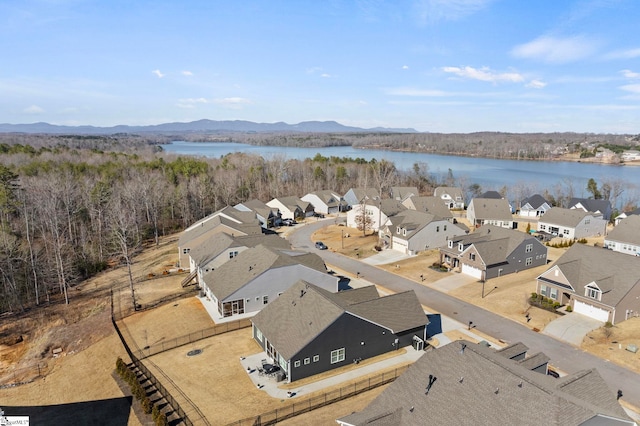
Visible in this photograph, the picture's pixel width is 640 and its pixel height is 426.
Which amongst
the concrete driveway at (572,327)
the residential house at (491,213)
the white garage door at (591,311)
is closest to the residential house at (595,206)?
the residential house at (491,213)

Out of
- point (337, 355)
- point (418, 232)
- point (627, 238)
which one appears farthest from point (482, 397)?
point (627, 238)

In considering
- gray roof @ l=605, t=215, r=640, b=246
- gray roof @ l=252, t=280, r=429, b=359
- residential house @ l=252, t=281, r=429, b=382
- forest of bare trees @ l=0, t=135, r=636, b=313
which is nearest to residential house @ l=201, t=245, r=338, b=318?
residential house @ l=252, t=281, r=429, b=382

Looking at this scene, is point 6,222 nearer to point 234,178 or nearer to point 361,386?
point 234,178

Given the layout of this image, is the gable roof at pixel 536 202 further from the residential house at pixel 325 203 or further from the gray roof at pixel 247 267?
the gray roof at pixel 247 267

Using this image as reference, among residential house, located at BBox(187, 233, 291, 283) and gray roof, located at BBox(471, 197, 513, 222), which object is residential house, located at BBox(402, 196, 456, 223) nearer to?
gray roof, located at BBox(471, 197, 513, 222)

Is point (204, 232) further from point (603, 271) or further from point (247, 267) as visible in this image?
point (603, 271)

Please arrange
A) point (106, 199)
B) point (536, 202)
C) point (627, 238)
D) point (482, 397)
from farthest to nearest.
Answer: point (536, 202)
point (106, 199)
point (627, 238)
point (482, 397)
